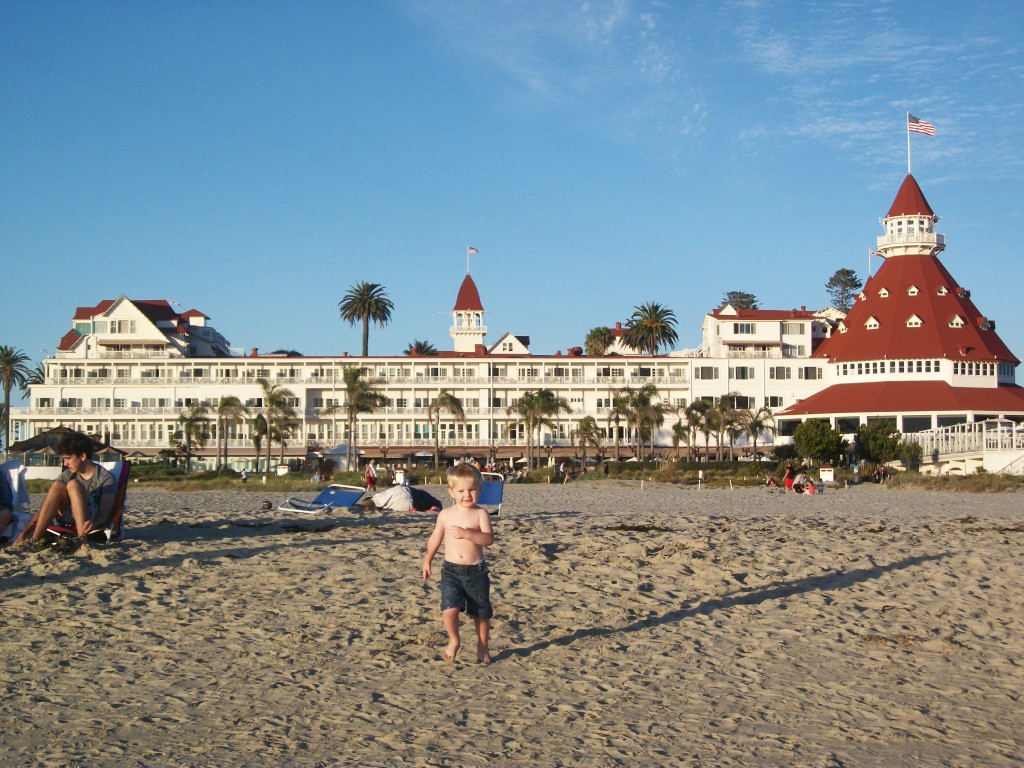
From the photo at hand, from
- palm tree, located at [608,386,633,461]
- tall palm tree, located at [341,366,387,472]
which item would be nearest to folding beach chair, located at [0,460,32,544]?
tall palm tree, located at [341,366,387,472]

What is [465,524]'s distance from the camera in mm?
7348

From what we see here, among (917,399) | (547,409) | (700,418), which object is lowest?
(700,418)

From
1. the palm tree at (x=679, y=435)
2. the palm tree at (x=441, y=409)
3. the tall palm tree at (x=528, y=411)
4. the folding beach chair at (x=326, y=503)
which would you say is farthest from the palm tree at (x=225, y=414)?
the folding beach chair at (x=326, y=503)

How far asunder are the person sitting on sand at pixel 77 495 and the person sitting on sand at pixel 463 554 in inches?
200

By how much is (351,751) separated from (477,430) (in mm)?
72305

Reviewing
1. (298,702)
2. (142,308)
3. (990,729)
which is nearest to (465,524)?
(298,702)

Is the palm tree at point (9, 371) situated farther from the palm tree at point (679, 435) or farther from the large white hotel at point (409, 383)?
the palm tree at point (679, 435)

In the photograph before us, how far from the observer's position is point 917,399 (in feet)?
207

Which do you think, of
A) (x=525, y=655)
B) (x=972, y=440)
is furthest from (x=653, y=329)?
(x=525, y=655)

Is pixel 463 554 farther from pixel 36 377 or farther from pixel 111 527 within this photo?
pixel 36 377

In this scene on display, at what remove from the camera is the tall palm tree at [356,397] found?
2803 inches

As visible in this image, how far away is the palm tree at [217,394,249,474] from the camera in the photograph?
7250 centimetres

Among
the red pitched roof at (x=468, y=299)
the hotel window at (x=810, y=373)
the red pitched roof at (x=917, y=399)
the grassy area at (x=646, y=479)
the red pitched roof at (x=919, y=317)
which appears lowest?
the grassy area at (x=646, y=479)

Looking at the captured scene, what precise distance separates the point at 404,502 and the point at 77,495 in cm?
854
